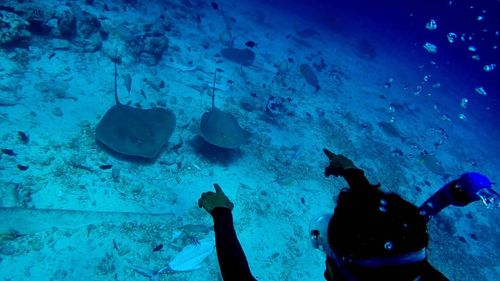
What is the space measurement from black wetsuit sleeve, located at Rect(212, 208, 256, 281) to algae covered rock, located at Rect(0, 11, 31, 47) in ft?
31.6

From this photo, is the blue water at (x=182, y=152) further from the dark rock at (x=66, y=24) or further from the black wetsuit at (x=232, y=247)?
the black wetsuit at (x=232, y=247)

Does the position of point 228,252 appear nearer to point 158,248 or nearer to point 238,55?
point 158,248

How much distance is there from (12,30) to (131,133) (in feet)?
18.8

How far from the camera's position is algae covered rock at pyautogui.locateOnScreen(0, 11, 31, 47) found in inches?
346

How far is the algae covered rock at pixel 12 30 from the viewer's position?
8781 mm

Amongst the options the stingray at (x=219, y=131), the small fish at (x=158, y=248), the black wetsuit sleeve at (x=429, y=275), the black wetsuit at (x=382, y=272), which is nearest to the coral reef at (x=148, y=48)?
the stingray at (x=219, y=131)

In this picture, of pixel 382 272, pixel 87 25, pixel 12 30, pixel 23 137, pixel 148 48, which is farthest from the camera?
pixel 148 48

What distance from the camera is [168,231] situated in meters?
6.02

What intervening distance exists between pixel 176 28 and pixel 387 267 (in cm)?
1568

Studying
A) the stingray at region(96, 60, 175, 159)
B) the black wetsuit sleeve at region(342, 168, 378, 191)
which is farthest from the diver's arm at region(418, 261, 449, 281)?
the stingray at region(96, 60, 175, 159)

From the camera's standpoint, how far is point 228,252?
7.83ft

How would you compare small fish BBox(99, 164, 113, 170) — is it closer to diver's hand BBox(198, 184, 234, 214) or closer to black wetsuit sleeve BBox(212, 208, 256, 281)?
diver's hand BBox(198, 184, 234, 214)

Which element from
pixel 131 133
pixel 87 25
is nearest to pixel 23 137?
pixel 131 133

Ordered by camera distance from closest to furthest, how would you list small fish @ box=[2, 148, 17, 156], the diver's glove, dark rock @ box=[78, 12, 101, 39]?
the diver's glove
small fish @ box=[2, 148, 17, 156]
dark rock @ box=[78, 12, 101, 39]
